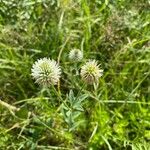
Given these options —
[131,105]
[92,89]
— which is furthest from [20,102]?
[131,105]

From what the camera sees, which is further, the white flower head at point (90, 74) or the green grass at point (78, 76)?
the green grass at point (78, 76)

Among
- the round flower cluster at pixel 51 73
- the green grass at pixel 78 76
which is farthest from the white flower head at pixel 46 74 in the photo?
the green grass at pixel 78 76

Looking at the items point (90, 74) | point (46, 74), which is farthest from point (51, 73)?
point (90, 74)

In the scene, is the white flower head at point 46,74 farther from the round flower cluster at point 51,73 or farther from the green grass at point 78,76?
the green grass at point 78,76

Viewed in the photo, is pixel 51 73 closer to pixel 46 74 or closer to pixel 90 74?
pixel 46 74

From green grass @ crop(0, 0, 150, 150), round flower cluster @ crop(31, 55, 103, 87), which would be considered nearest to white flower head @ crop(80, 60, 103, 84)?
round flower cluster @ crop(31, 55, 103, 87)

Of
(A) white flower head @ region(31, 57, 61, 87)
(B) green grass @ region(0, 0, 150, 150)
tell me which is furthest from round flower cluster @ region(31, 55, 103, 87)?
(B) green grass @ region(0, 0, 150, 150)

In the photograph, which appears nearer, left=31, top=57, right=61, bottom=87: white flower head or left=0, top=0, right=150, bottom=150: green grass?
left=31, top=57, right=61, bottom=87: white flower head

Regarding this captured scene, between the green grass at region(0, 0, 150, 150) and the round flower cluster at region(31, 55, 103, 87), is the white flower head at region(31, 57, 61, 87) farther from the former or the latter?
the green grass at region(0, 0, 150, 150)
